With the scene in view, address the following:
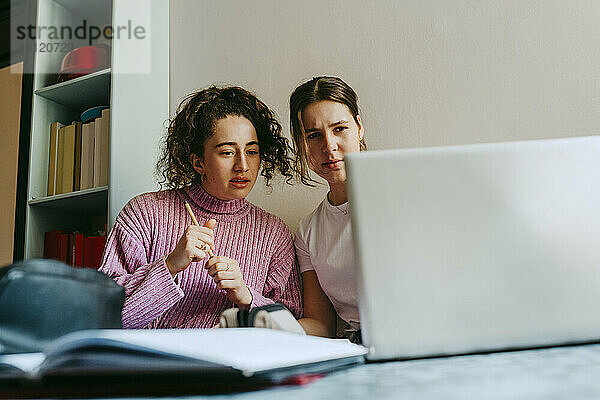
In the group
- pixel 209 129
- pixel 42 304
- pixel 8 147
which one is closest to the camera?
pixel 42 304

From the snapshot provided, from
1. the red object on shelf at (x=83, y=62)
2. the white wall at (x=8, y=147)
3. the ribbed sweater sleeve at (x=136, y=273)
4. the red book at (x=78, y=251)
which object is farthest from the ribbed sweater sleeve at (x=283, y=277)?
the white wall at (x=8, y=147)

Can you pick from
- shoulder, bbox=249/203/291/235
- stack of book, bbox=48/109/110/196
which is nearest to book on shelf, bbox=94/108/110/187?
stack of book, bbox=48/109/110/196

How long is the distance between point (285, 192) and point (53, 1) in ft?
3.68

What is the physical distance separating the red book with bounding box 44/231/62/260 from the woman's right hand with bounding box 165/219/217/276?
756 millimetres

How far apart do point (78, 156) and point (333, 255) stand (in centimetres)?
99

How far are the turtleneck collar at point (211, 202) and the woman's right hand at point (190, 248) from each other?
238mm

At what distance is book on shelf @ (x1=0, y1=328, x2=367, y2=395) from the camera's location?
41 centimetres

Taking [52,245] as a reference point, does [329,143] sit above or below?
above

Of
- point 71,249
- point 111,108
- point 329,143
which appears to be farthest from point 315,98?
point 71,249

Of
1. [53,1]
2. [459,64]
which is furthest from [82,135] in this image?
[459,64]

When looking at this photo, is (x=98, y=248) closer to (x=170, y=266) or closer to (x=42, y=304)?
(x=170, y=266)

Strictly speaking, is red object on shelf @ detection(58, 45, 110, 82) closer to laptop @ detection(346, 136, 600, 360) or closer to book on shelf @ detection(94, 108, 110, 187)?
book on shelf @ detection(94, 108, 110, 187)

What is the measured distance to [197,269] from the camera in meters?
1.43

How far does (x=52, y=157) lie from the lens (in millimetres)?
1977
